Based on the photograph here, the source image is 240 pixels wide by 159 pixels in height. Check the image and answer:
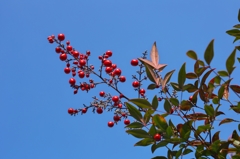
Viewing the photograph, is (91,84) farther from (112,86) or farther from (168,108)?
(168,108)

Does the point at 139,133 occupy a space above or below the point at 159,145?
above

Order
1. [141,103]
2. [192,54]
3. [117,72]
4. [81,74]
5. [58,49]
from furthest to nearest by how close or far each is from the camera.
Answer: [58,49]
[81,74]
[117,72]
[192,54]
[141,103]

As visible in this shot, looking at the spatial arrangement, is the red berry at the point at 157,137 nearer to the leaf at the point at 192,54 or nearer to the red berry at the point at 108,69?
the leaf at the point at 192,54

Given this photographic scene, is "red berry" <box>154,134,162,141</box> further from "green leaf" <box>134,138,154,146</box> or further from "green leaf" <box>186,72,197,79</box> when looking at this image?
"green leaf" <box>186,72,197,79</box>

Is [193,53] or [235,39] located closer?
[193,53]

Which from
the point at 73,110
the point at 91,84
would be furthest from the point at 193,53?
the point at 73,110

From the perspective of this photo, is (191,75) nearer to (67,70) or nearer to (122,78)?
(122,78)

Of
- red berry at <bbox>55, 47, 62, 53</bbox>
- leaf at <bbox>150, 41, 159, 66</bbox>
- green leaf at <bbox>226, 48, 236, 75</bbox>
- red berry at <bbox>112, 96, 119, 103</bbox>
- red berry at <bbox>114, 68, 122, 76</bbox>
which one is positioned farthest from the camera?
red berry at <bbox>55, 47, 62, 53</bbox>

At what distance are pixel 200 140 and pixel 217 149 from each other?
12 cm

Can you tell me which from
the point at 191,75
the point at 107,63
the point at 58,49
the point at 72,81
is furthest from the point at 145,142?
the point at 58,49

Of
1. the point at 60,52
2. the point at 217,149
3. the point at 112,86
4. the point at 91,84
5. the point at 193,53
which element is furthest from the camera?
the point at 60,52

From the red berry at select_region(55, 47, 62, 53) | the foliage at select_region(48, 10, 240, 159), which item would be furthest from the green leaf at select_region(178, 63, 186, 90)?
the red berry at select_region(55, 47, 62, 53)

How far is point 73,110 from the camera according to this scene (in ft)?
8.77

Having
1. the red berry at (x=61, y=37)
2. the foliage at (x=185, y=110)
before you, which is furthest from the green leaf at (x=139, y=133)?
the red berry at (x=61, y=37)
